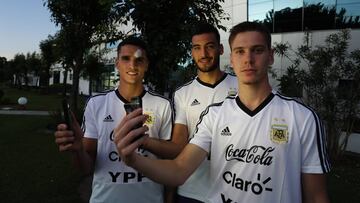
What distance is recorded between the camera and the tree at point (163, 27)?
595 cm

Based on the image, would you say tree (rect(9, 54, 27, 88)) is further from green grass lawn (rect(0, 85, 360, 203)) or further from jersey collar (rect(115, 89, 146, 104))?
jersey collar (rect(115, 89, 146, 104))

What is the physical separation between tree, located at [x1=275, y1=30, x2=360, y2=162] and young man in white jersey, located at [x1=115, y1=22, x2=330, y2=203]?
35.8 ft

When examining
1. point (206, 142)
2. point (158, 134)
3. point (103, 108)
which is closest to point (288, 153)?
point (206, 142)

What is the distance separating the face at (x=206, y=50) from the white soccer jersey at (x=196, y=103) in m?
0.18

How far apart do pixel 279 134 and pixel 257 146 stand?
0.15 m

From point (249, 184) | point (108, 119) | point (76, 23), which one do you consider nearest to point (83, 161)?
point (108, 119)

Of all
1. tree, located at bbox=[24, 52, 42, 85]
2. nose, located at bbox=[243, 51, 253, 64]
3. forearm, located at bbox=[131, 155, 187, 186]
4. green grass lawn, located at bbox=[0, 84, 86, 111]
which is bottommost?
forearm, located at bbox=[131, 155, 187, 186]

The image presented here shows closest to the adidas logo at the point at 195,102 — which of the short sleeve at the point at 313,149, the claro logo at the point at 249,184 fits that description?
the claro logo at the point at 249,184

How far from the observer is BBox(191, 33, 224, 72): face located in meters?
3.50

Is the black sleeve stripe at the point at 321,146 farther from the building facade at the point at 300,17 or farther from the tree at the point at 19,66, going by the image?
the tree at the point at 19,66

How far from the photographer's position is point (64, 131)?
2346 mm

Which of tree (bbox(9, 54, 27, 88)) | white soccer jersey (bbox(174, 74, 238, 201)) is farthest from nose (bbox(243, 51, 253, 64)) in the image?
tree (bbox(9, 54, 27, 88))

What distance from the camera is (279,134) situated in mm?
2344

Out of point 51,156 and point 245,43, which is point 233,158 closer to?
point 245,43
